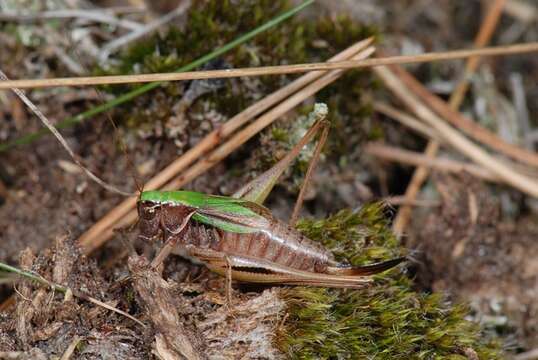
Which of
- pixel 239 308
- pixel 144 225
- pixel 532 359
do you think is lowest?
pixel 532 359

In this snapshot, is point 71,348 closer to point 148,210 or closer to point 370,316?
point 148,210

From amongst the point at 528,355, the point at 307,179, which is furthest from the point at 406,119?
the point at 528,355

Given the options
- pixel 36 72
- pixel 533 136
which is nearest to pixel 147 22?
pixel 36 72

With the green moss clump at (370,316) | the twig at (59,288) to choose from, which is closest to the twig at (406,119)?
the green moss clump at (370,316)

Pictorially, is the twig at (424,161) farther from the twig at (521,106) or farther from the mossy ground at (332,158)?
the twig at (521,106)

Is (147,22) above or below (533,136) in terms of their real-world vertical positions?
above

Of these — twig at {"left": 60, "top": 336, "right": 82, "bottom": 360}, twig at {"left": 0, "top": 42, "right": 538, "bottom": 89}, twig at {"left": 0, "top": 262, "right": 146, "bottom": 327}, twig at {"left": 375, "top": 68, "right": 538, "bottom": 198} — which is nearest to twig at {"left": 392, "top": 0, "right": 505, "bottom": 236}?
twig at {"left": 375, "top": 68, "right": 538, "bottom": 198}

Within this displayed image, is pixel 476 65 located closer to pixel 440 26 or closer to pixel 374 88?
pixel 440 26

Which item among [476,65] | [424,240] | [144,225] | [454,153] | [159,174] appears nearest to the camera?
[144,225]
